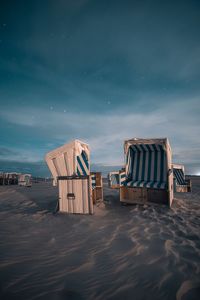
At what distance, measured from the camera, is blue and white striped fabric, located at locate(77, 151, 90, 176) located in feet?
23.7

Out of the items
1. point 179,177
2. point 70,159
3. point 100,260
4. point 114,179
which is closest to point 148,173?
point 70,159

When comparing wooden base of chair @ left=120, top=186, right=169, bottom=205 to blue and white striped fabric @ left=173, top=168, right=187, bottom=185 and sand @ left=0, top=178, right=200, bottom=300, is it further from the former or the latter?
blue and white striped fabric @ left=173, top=168, right=187, bottom=185

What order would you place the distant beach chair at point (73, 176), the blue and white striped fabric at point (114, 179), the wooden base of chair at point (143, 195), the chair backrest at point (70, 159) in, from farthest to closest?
the blue and white striped fabric at point (114, 179)
the chair backrest at point (70, 159)
the wooden base of chair at point (143, 195)
the distant beach chair at point (73, 176)

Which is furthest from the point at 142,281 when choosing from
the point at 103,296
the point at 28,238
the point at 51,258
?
the point at 28,238

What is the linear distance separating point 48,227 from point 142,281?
295cm

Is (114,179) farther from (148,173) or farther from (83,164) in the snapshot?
(83,164)

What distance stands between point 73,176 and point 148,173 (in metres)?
3.96

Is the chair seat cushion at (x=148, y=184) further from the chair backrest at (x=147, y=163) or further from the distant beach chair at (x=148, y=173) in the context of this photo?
the chair backrest at (x=147, y=163)

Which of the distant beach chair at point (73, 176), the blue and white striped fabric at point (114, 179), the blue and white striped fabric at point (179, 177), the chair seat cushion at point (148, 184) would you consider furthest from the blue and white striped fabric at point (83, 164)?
the blue and white striped fabric at point (179, 177)

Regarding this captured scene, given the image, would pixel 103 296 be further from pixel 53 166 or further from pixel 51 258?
pixel 53 166

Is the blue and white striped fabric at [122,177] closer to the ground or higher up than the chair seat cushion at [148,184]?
higher up

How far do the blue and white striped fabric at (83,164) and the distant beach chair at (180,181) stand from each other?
8020 mm

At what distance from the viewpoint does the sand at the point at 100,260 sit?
1920 mm

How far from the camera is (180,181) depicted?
1370 cm
